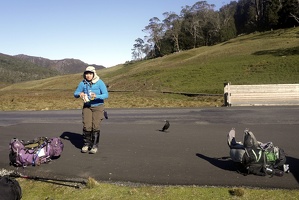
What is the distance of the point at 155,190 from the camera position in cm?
519

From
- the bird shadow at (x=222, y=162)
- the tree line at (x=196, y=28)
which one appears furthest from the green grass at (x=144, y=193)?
the tree line at (x=196, y=28)

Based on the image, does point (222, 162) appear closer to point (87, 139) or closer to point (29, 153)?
point (87, 139)

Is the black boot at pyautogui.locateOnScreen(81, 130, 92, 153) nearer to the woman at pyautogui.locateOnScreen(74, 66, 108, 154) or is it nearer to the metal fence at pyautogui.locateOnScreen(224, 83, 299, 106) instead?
the woman at pyautogui.locateOnScreen(74, 66, 108, 154)

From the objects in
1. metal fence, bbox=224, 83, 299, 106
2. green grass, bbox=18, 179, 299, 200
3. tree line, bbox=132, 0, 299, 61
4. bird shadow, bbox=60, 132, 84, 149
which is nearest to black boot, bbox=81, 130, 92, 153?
bird shadow, bbox=60, 132, 84, 149

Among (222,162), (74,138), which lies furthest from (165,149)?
(74,138)

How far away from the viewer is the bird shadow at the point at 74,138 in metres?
8.71

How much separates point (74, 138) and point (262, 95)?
10753mm

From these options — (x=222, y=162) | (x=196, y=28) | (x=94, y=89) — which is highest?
(x=196, y=28)

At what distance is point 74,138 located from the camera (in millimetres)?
9578

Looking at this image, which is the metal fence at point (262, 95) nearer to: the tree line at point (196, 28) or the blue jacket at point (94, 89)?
the blue jacket at point (94, 89)

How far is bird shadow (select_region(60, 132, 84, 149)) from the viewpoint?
871 centimetres

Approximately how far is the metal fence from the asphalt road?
3850 millimetres

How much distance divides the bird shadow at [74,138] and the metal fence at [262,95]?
370 inches

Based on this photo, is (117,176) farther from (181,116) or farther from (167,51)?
(167,51)
